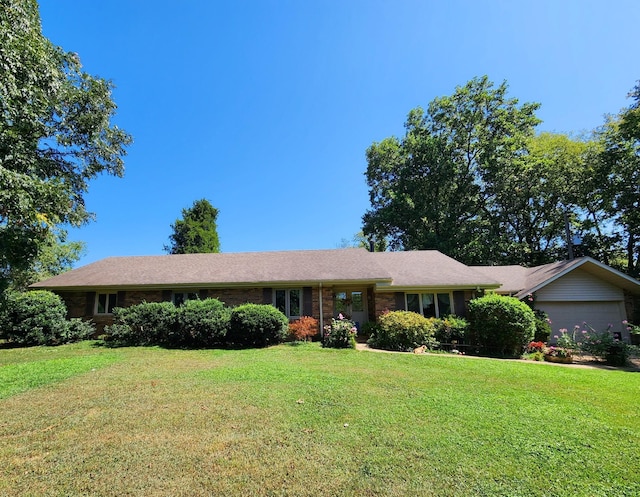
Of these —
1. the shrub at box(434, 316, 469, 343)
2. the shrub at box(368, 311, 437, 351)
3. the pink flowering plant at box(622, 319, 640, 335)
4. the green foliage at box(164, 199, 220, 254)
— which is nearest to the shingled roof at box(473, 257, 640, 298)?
the pink flowering plant at box(622, 319, 640, 335)

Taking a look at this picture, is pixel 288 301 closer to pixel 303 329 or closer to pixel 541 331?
pixel 303 329

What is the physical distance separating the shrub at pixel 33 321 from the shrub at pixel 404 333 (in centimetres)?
1254

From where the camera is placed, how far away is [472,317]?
11758mm

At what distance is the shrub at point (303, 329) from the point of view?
1239cm

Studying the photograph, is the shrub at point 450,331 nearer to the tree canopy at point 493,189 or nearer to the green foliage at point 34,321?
the tree canopy at point 493,189

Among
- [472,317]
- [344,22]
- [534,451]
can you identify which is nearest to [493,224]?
[472,317]

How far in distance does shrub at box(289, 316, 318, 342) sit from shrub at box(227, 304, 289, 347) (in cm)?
73

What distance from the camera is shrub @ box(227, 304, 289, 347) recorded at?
37.0 feet

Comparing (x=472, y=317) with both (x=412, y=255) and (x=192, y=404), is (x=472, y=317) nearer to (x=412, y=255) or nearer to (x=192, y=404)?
(x=412, y=255)

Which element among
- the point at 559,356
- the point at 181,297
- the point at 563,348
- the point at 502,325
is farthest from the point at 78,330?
the point at 563,348

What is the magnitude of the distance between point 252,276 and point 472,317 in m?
9.48

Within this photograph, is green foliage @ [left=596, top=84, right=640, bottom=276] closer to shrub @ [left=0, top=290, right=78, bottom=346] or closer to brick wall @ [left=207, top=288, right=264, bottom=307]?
brick wall @ [left=207, top=288, right=264, bottom=307]

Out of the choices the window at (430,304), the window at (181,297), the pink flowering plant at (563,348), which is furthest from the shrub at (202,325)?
the pink flowering plant at (563,348)

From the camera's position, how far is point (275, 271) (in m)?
14.7
